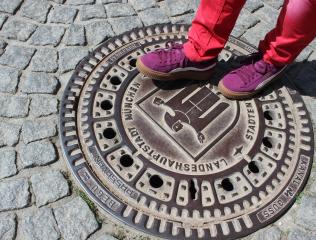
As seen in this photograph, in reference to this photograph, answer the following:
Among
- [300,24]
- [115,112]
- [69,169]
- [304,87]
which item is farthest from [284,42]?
[69,169]

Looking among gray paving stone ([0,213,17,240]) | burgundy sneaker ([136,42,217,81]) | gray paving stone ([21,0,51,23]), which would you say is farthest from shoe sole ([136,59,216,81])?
gray paving stone ([0,213,17,240])

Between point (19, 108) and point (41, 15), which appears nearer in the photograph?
point (19, 108)

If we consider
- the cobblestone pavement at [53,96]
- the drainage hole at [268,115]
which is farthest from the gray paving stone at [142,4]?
the drainage hole at [268,115]

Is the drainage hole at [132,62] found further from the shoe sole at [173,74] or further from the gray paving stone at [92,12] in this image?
the gray paving stone at [92,12]

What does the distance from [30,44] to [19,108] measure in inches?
22.1

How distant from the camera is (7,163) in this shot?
7.45 feet

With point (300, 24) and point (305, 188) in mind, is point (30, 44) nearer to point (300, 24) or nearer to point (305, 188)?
point (300, 24)

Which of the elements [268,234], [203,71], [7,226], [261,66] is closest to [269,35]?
[261,66]

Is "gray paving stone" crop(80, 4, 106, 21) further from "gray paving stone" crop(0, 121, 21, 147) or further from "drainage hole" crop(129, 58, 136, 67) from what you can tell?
"gray paving stone" crop(0, 121, 21, 147)

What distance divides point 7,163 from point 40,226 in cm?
43

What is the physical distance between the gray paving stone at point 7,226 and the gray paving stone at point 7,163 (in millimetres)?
238

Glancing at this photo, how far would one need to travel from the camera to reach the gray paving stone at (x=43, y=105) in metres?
2.49

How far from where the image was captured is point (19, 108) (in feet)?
8.19

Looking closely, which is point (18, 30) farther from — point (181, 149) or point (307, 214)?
point (307, 214)
